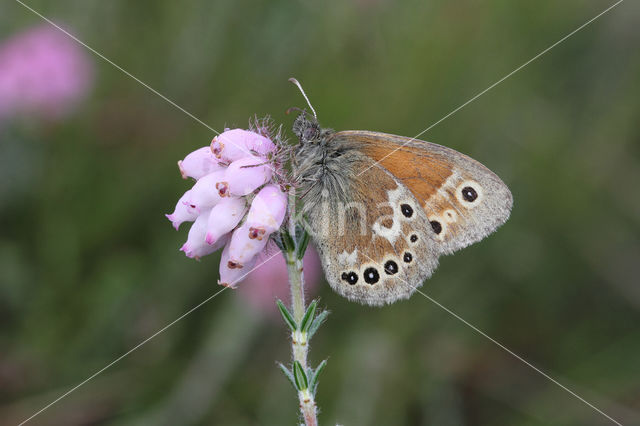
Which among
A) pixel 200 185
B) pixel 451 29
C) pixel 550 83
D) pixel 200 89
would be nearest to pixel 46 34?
pixel 200 89

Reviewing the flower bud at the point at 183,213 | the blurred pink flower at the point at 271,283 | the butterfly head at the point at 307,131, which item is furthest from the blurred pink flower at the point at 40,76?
the flower bud at the point at 183,213

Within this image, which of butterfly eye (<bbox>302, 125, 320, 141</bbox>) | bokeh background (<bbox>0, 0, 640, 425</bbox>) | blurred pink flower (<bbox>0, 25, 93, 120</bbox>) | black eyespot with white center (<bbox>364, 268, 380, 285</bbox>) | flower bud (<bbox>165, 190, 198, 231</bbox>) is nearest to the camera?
flower bud (<bbox>165, 190, 198, 231</bbox>)

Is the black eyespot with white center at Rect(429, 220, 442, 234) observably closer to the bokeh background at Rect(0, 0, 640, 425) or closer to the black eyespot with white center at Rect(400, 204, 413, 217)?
the black eyespot with white center at Rect(400, 204, 413, 217)

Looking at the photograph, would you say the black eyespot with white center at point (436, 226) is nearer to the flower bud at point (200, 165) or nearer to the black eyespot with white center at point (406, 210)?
the black eyespot with white center at point (406, 210)

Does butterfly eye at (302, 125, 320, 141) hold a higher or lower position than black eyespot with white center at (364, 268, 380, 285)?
higher

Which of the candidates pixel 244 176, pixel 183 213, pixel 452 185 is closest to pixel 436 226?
pixel 452 185

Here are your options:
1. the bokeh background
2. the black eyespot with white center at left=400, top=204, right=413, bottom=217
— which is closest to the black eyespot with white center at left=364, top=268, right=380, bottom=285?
the black eyespot with white center at left=400, top=204, right=413, bottom=217

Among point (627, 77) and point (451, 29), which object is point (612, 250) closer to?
point (627, 77)
